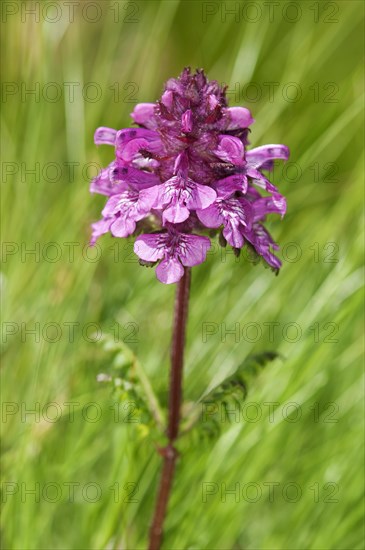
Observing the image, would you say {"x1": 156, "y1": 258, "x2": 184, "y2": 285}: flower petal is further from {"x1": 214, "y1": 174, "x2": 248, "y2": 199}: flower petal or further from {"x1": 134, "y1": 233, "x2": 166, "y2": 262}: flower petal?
{"x1": 214, "y1": 174, "x2": 248, "y2": 199}: flower petal

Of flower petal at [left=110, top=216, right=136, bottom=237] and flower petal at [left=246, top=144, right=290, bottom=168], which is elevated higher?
flower petal at [left=246, top=144, right=290, bottom=168]

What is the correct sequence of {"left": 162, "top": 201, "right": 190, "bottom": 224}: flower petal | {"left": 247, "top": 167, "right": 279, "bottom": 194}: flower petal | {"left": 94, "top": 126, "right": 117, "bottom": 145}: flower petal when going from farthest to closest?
{"left": 94, "top": 126, "right": 117, "bottom": 145}: flower petal
{"left": 247, "top": 167, "right": 279, "bottom": 194}: flower petal
{"left": 162, "top": 201, "right": 190, "bottom": 224}: flower petal

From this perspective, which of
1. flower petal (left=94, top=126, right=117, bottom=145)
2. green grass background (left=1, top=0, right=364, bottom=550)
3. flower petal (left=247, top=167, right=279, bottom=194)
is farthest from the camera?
green grass background (left=1, top=0, right=364, bottom=550)

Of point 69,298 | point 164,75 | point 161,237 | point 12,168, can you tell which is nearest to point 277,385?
point 69,298

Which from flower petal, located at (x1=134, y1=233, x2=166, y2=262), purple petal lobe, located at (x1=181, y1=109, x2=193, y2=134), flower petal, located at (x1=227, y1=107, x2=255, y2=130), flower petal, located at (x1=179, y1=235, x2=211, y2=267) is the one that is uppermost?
purple petal lobe, located at (x1=181, y1=109, x2=193, y2=134)

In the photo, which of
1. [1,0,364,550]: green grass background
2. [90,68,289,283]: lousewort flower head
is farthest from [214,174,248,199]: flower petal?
[1,0,364,550]: green grass background

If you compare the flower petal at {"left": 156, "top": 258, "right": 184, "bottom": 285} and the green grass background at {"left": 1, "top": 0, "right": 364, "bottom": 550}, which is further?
the green grass background at {"left": 1, "top": 0, "right": 364, "bottom": 550}

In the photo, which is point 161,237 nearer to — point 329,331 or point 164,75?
point 329,331
